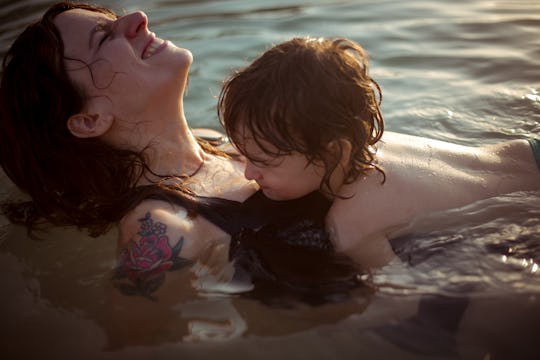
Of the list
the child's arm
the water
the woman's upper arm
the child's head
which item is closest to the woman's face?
the child's head

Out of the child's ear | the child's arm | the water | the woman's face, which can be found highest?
the woman's face

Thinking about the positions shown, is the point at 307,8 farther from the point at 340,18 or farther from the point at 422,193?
the point at 422,193

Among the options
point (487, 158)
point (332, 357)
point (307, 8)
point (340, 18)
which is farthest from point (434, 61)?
point (332, 357)

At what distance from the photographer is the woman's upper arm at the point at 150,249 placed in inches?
98.9

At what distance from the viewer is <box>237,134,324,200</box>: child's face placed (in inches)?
97.3

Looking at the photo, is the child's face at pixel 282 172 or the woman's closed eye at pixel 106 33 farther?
the woman's closed eye at pixel 106 33

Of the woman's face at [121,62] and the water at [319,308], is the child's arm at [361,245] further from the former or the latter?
the woman's face at [121,62]

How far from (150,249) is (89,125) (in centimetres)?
79

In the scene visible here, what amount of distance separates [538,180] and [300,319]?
142 centimetres

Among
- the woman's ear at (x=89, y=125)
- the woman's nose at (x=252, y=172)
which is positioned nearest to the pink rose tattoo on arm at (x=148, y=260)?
the woman's nose at (x=252, y=172)

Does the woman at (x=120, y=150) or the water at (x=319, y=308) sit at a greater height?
the woman at (x=120, y=150)

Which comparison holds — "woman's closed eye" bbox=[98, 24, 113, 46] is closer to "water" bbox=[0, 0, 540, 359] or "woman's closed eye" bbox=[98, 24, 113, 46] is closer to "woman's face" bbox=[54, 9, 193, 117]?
"woman's face" bbox=[54, 9, 193, 117]

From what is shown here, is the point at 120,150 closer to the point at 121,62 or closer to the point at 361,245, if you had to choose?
the point at 121,62

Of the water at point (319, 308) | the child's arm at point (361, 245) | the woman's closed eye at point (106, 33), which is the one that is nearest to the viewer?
the water at point (319, 308)
